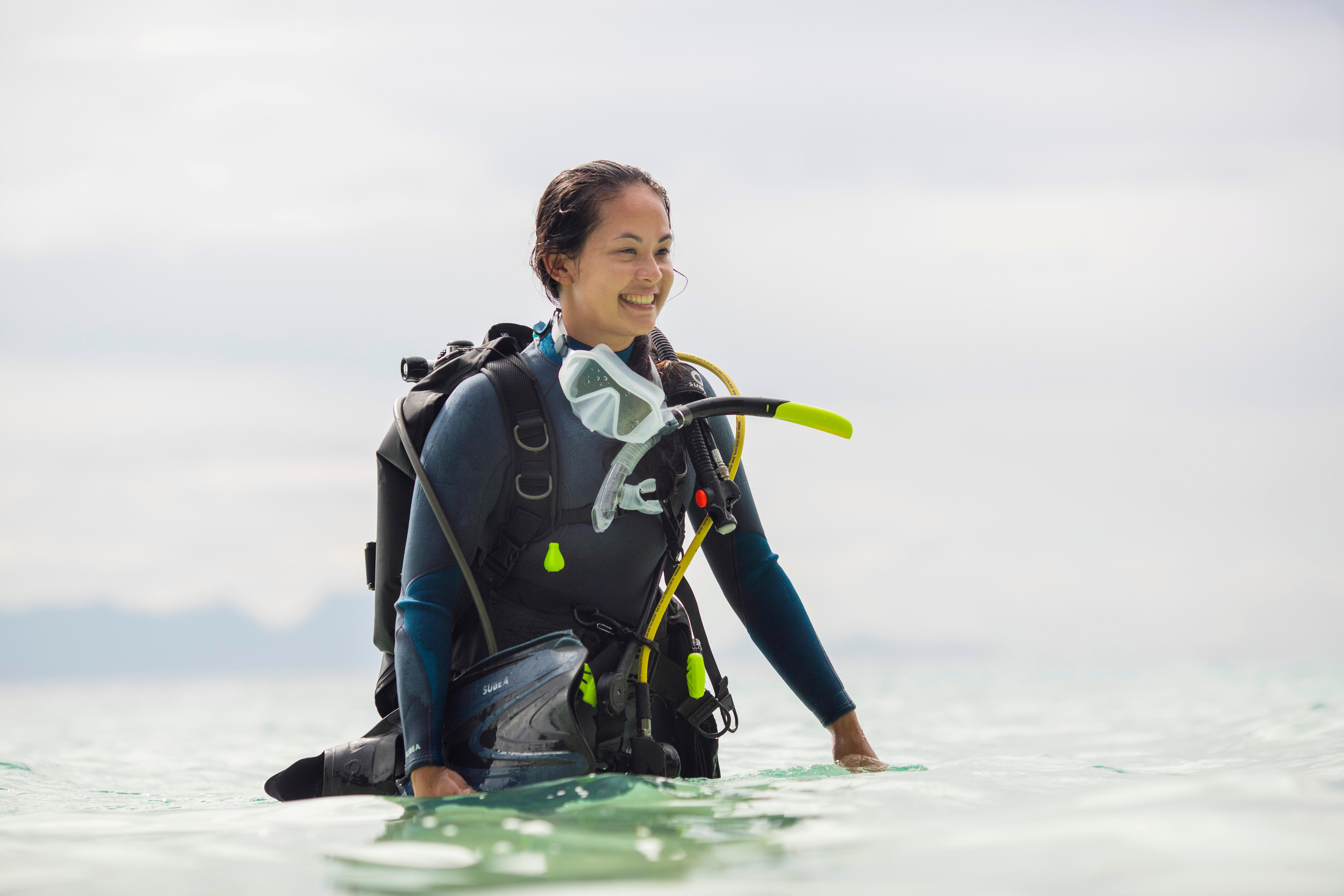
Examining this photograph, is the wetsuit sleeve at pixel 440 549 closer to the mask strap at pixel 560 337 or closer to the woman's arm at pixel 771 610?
the mask strap at pixel 560 337

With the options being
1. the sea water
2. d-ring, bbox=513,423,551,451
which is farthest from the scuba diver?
the sea water

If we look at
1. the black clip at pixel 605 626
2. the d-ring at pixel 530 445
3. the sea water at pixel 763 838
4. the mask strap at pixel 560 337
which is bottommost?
the sea water at pixel 763 838

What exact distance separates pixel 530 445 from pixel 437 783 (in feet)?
2.39

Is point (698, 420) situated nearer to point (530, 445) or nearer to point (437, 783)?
point (530, 445)

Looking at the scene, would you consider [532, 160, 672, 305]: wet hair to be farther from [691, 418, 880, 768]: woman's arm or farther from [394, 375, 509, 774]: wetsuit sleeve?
[691, 418, 880, 768]: woman's arm

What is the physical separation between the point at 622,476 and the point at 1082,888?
4.36ft

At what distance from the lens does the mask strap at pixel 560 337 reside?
7.91 feet

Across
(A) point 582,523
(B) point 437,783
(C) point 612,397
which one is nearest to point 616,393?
(C) point 612,397

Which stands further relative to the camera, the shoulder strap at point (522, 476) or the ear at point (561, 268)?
the ear at point (561, 268)

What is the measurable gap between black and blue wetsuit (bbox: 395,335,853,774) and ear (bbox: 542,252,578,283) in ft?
0.51

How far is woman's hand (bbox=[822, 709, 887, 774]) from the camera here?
8.19 ft

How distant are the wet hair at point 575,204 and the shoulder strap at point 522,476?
0.35 m

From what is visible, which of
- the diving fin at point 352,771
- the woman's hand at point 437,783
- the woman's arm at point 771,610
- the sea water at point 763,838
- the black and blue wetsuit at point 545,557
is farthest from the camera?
the woman's arm at point 771,610

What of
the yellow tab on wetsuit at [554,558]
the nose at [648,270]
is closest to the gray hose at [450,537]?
the yellow tab on wetsuit at [554,558]
